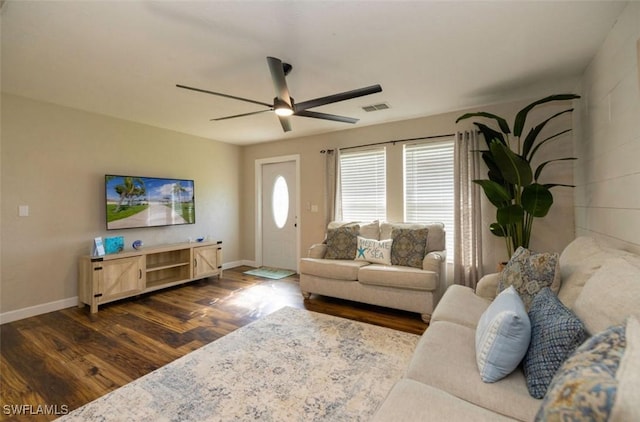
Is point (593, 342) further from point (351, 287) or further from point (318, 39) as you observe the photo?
point (351, 287)

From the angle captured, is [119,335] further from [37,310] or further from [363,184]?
[363,184]

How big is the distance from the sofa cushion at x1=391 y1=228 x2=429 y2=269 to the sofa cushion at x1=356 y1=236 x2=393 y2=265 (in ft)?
0.24

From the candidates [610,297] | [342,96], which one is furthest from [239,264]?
[610,297]

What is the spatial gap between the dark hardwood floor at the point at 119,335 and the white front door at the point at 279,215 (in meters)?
1.17

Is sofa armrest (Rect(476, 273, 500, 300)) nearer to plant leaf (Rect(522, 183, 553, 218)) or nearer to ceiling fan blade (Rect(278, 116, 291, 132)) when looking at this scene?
plant leaf (Rect(522, 183, 553, 218))

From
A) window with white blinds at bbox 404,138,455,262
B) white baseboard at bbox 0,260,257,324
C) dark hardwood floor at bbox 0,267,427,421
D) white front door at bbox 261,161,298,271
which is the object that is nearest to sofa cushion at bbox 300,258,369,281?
dark hardwood floor at bbox 0,267,427,421

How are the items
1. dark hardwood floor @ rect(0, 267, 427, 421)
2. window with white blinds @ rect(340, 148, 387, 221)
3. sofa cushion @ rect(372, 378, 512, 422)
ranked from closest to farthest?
sofa cushion @ rect(372, 378, 512, 422) < dark hardwood floor @ rect(0, 267, 427, 421) < window with white blinds @ rect(340, 148, 387, 221)

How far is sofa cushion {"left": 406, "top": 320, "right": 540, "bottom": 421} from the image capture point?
3.63ft

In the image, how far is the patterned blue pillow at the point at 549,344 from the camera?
41.8 inches

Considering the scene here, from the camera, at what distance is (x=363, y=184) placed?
452 cm

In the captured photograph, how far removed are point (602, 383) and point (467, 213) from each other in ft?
10.5

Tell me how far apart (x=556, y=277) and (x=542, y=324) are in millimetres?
679

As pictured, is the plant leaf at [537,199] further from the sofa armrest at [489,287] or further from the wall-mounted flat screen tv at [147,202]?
the wall-mounted flat screen tv at [147,202]

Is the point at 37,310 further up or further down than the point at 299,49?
further down
